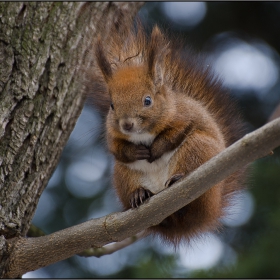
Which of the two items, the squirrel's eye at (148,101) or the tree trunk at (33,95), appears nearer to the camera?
the tree trunk at (33,95)

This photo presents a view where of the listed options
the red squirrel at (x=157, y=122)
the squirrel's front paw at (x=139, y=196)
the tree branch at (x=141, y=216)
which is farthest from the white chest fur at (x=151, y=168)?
the tree branch at (x=141, y=216)

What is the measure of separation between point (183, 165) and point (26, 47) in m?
0.90

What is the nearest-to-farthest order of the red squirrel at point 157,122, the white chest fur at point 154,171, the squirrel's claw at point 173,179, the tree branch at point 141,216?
the tree branch at point 141,216 → the squirrel's claw at point 173,179 → the red squirrel at point 157,122 → the white chest fur at point 154,171

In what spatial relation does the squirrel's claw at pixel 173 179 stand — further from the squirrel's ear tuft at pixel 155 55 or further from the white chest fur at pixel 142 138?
the squirrel's ear tuft at pixel 155 55

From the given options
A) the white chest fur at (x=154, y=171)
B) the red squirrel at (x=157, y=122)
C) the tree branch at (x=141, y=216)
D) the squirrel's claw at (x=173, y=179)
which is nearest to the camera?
the tree branch at (x=141, y=216)

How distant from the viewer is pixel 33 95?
227 cm

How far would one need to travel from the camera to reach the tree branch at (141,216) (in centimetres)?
157

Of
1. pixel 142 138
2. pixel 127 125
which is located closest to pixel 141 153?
pixel 142 138

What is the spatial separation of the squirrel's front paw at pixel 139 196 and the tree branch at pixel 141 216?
0.70 feet

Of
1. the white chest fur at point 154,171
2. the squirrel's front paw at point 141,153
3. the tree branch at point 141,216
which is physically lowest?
the tree branch at point 141,216

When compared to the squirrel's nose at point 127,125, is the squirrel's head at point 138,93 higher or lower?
higher

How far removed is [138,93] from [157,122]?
17 cm

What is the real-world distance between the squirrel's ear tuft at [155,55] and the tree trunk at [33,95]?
14.5 inches

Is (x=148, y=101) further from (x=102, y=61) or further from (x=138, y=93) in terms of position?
(x=102, y=61)
